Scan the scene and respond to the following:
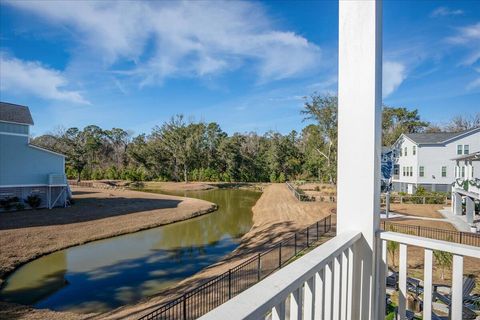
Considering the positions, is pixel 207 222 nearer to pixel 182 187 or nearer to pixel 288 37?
pixel 288 37

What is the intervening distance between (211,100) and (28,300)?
29.3 metres

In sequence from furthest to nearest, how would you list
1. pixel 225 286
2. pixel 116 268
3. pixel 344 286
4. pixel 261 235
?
pixel 261 235 → pixel 116 268 → pixel 225 286 → pixel 344 286

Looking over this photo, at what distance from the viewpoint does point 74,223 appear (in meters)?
14.2

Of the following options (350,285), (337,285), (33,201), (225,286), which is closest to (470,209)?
(225,286)

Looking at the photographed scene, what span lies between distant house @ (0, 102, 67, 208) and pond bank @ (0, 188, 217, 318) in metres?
1.30

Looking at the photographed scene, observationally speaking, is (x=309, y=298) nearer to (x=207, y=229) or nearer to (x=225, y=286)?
(x=225, y=286)

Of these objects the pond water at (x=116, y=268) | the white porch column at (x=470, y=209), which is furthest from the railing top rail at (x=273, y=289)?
the white porch column at (x=470, y=209)

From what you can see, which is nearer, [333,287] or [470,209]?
[333,287]

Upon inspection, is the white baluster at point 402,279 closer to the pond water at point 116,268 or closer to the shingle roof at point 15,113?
the pond water at point 116,268

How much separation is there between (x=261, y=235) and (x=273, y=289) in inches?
480

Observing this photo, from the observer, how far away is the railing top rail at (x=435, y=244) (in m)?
1.36

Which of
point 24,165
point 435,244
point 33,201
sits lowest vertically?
point 33,201

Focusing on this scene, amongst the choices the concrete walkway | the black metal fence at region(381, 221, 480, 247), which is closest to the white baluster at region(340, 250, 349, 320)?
the black metal fence at region(381, 221, 480, 247)

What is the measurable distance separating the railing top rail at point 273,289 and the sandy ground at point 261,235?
602 centimetres
